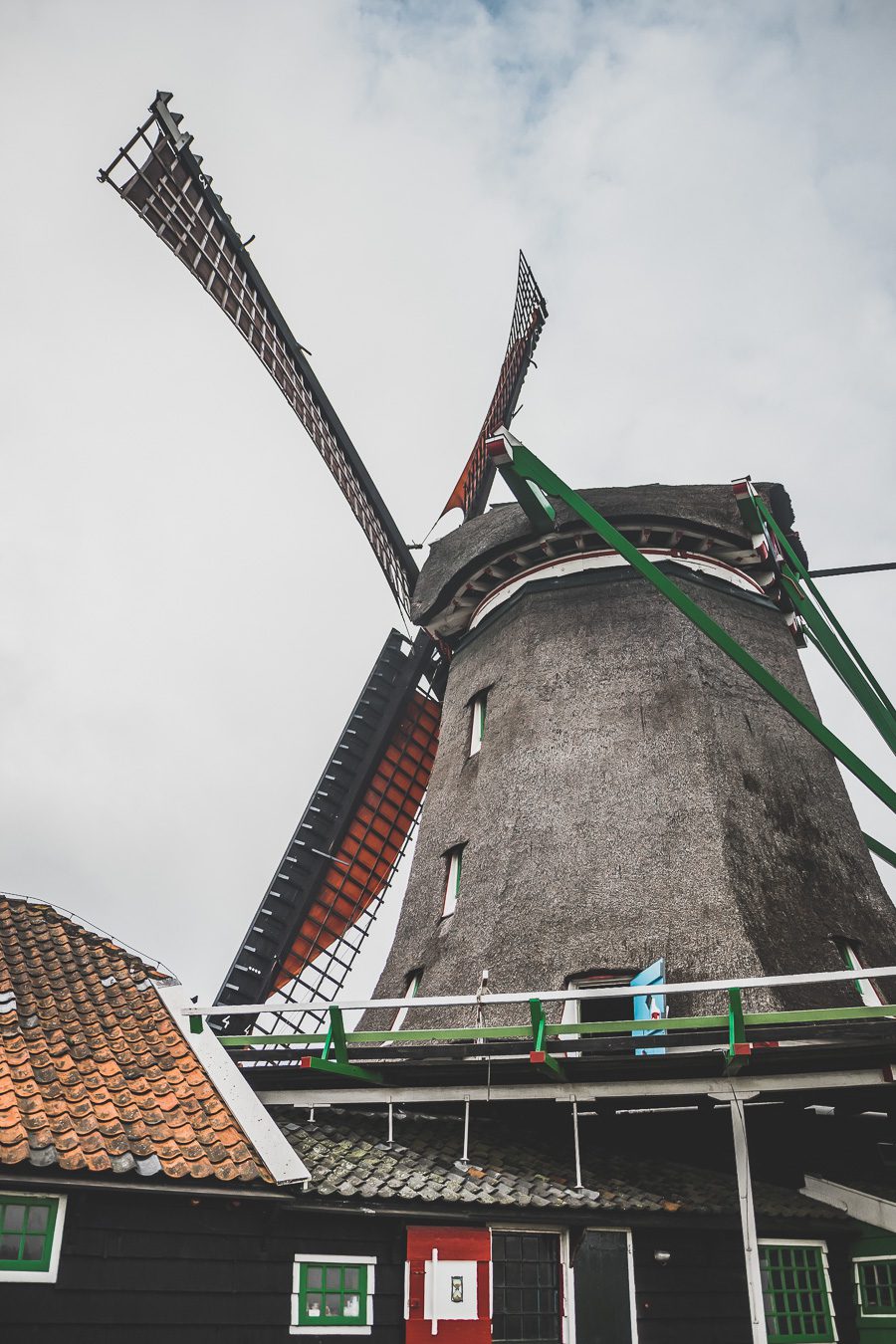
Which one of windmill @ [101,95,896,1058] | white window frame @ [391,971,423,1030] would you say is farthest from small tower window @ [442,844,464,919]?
white window frame @ [391,971,423,1030]

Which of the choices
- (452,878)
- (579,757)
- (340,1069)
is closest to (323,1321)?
(340,1069)

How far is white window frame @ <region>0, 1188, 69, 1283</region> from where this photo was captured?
5805 millimetres

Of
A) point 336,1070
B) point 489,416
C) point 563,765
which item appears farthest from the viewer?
point 489,416

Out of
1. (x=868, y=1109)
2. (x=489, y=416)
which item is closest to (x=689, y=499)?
(x=489, y=416)

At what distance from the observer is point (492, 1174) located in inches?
288

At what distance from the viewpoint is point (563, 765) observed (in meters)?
10.5

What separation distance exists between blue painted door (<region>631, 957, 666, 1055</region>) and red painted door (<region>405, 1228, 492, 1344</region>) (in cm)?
179

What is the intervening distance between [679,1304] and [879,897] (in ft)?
14.3

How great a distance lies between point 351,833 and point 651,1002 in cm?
840

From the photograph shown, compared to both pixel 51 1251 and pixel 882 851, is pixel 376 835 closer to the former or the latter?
pixel 882 851

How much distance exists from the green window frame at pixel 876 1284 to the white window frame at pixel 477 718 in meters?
6.27

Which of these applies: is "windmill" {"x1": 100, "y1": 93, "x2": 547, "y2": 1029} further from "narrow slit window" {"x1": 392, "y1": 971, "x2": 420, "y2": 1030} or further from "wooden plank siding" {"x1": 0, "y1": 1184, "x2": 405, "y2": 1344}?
"wooden plank siding" {"x1": 0, "y1": 1184, "x2": 405, "y2": 1344}

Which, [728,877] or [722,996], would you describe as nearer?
[722,996]

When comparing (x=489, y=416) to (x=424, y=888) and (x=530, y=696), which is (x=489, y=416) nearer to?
(x=530, y=696)
